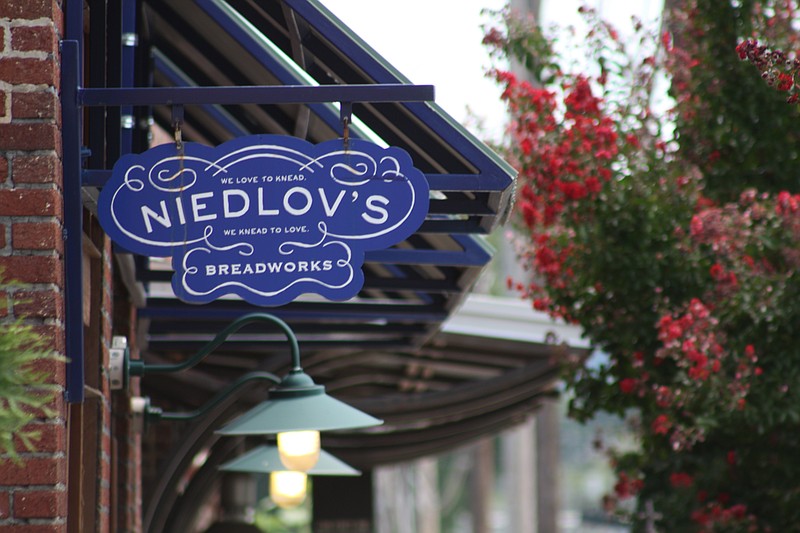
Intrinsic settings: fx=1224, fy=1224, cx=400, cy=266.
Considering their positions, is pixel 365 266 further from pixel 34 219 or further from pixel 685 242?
pixel 34 219

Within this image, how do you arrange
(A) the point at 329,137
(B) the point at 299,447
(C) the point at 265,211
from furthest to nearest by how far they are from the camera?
(A) the point at 329,137, (B) the point at 299,447, (C) the point at 265,211

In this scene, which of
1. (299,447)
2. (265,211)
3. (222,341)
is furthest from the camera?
(299,447)

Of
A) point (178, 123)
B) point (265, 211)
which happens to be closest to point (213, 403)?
point (265, 211)

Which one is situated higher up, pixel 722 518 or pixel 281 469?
pixel 281 469

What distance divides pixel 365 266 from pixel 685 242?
159cm

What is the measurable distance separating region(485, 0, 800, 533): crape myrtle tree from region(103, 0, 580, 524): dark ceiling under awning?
32.9 inches

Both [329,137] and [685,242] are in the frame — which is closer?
[329,137]

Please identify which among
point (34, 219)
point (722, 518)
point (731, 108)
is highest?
point (731, 108)

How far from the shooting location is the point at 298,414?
4023 millimetres

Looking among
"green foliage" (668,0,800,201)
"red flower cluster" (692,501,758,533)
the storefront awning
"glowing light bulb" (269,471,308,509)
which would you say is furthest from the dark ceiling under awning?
"red flower cluster" (692,501,758,533)

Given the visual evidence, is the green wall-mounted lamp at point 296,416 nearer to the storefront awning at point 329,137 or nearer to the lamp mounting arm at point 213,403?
the lamp mounting arm at point 213,403

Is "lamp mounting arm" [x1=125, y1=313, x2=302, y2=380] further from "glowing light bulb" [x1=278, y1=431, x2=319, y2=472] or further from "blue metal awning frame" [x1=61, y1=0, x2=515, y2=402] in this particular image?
"blue metal awning frame" [x1=61, y1=0, x2=515, y2=402]

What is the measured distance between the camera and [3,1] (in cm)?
346

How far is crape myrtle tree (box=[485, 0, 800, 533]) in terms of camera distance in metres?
5.83
